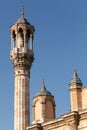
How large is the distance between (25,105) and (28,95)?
89 centimetres

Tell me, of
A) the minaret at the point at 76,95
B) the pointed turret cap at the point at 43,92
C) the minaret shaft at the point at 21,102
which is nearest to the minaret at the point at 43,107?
the pointed turret cap at the point at 43,92

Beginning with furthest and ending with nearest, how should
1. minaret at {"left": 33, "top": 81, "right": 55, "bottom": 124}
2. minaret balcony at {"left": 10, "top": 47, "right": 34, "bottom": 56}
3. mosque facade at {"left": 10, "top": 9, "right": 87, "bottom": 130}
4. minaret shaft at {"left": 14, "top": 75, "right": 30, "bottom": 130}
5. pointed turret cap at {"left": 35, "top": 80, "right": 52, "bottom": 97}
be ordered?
minaret balcony at {"left": 10, "top": 47, "right": 34, "bottom": 56}, minaret shaft at {"left": 14, "top": 75, "right": 30, "bottom": 130}, pointed turret cap at {"left": 35, "top": 80, "right": 52, "bottom": 97}, minaret at {"left": 33, "top": 81, "right": 55, "bottom": 124}, mosque facade at {"left": 10, "top": 9, "right": 87, "bottom": 130}

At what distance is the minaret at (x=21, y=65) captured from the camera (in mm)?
26500

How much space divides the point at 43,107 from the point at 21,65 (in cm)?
499

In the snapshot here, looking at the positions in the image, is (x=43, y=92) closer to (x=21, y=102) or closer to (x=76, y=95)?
(x=21, y=102)

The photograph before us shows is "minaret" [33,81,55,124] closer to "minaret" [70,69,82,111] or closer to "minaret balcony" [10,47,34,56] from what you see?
"minaret" [70,69,82,111]

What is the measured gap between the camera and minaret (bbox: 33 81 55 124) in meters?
23.9

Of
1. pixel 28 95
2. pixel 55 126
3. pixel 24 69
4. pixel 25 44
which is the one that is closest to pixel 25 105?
pixel 28 95

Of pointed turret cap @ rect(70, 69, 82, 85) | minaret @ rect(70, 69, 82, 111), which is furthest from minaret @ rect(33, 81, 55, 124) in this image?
minaret @ rect(70, 69, 82, 111)

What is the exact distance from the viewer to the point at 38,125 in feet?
70.0

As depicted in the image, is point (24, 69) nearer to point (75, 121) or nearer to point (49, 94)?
point (49, 94)

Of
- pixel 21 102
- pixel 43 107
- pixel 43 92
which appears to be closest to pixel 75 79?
pixel 43 107

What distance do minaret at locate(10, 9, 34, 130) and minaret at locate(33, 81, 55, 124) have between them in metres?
2.10

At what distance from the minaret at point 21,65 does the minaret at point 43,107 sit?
2.10 metres
